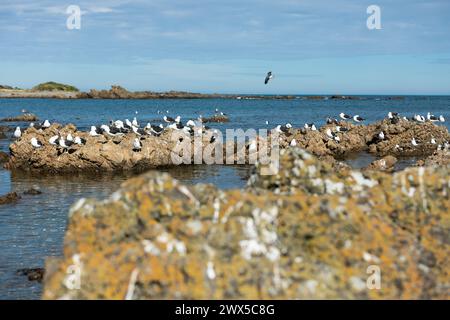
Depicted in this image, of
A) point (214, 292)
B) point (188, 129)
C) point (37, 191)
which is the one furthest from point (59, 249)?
point (188, 129)

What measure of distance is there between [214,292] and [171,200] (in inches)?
43.2

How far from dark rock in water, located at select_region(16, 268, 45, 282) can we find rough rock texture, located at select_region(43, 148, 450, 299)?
26.0 feet

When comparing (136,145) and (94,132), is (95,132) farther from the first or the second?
(136,145)

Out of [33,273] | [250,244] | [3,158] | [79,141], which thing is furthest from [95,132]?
[250,244]

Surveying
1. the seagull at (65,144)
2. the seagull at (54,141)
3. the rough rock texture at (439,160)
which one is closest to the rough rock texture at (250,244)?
the rough rock texture at (439,160)

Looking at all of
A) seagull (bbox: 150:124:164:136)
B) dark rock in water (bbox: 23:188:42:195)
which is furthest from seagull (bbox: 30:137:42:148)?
dark rock in water (bbox: 23:188:42:195)

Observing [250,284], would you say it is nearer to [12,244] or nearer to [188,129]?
[12,244]

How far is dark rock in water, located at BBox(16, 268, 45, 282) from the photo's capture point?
13.1m

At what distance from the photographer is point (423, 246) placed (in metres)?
6.04

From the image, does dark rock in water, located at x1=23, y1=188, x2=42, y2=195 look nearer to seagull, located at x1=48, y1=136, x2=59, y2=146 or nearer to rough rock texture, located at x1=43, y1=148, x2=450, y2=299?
seagull, located at x1=48, y1=136, x2=59, y2=146

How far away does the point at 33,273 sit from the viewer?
13.4 m

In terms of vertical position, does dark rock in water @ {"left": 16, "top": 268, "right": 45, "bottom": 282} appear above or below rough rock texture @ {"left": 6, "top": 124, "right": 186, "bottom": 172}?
below

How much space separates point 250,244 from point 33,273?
9282mm

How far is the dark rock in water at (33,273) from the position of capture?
518 inches
